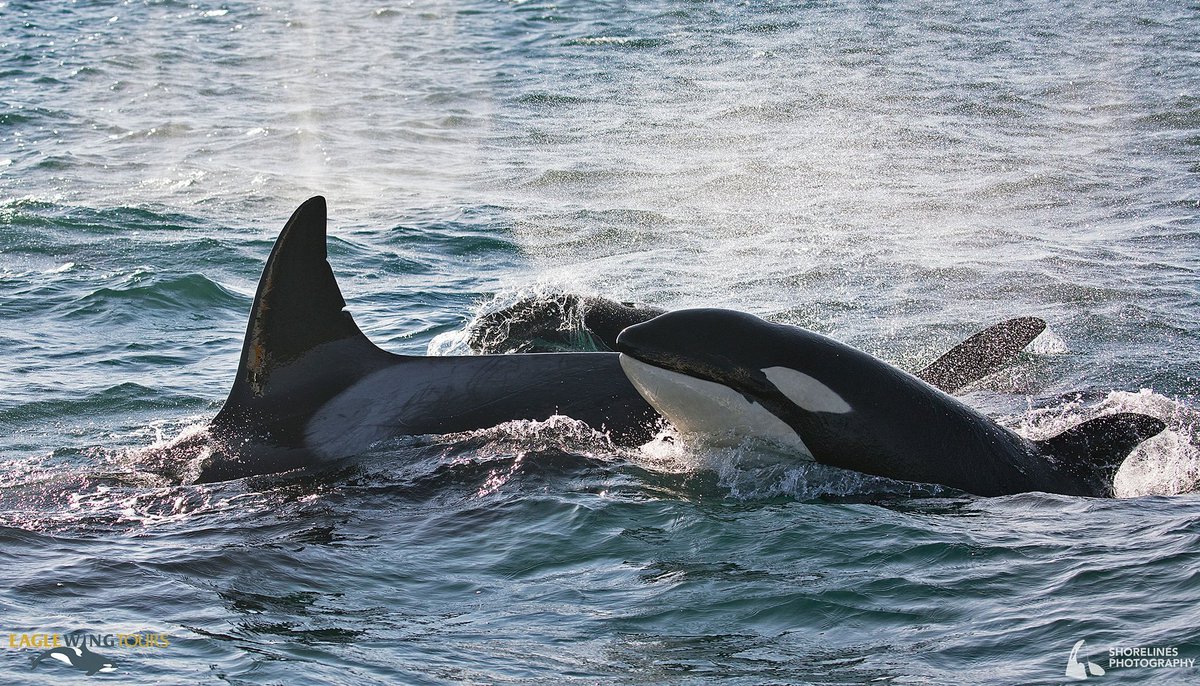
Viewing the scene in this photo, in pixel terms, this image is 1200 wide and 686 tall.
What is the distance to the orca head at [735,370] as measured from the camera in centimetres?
839

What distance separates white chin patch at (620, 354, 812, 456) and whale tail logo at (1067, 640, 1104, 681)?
9.13ft

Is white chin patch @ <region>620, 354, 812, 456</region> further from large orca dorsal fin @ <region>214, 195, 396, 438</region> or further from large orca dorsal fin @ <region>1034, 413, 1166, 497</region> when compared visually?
large orca dorsal fin @ <region>214, 195, 396, 438</region>

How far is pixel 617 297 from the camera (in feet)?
49.3

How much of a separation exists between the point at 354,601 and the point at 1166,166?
18.8 meters

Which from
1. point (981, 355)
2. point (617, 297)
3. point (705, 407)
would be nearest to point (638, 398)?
point (705, 407)

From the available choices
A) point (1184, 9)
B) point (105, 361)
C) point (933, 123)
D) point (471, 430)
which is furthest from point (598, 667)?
point (1184, 9)

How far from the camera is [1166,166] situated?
2222 centimetres

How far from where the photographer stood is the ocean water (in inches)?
266

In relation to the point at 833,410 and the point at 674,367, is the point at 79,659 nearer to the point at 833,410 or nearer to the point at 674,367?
the point at 674,367

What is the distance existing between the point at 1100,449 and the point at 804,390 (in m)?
2.00

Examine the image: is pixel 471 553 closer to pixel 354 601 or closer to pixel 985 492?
pixel 354 601

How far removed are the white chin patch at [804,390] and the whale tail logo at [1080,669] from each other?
2.64 metres

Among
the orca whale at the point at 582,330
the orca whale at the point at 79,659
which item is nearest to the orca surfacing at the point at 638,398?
the orca whale at the point at 582,330

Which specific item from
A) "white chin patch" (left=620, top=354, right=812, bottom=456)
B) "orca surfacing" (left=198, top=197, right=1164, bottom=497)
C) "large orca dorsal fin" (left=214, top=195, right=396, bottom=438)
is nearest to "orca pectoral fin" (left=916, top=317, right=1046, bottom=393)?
"orca surfacing" (left=198, top=197, right=1164, bottom=497)
